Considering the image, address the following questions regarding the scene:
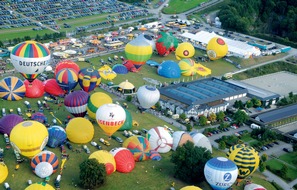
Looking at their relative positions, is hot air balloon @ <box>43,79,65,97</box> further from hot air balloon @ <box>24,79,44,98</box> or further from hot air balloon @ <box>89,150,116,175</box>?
hot air balloon @ <box>89,150,116,175</box>

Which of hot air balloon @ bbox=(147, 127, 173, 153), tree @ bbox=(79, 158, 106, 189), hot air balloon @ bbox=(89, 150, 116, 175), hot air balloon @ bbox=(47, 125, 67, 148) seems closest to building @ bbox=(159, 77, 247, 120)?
hot air balloon @ bbox=(147, 127, 173, 153)

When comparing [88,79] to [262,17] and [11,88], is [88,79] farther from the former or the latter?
[262,17]

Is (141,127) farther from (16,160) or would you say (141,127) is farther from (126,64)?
(126,64)

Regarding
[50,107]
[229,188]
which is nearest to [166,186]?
[229,188]

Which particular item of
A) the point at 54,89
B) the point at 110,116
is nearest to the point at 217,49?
the point at 54,89

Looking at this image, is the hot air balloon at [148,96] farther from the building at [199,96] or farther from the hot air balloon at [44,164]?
the hot air balloon at [44,164]

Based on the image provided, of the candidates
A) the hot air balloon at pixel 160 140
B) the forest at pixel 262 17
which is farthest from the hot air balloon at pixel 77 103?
the forest at pixel 262 17
